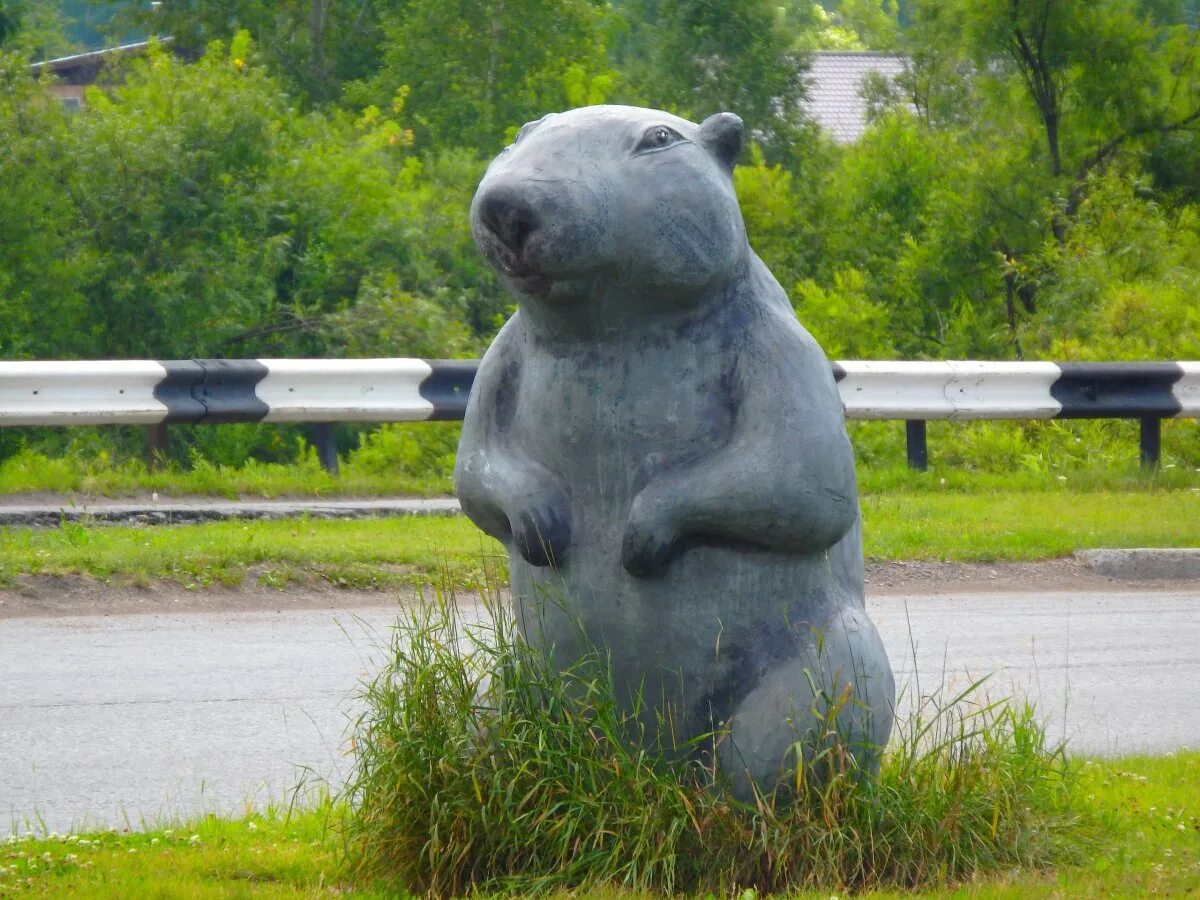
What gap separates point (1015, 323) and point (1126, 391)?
6107mm

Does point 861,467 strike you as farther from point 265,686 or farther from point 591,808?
point 591,808

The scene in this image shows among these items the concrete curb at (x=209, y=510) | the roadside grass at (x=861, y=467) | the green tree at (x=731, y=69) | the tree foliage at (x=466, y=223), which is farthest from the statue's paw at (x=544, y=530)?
the green tree at (x=731, y=69)

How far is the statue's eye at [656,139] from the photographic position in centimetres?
384

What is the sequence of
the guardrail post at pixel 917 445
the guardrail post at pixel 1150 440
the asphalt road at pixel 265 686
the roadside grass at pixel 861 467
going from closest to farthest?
the asphalt road at pixel 265 686 → the roadside grass at pixel 861 467 → the guardrail post at pixel 1150 440 → the guardrail post at pixel 917 445

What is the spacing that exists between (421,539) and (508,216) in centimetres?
586

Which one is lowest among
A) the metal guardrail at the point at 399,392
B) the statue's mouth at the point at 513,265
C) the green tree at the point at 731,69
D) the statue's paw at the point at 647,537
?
the metal guardrail at the point at 399,392

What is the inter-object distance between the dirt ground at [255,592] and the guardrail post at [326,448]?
3361mm

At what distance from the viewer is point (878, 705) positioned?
4.05 m

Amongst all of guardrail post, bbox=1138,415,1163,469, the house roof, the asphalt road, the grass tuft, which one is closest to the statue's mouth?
the grass tuft

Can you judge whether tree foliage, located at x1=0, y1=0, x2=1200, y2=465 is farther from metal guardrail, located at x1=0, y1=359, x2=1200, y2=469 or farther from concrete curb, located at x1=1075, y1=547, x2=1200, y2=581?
concrete curb, located at x1=1075, y1=547, x2=1200, y2=581

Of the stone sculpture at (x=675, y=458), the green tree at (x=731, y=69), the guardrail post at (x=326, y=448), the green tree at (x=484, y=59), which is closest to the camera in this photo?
the stone sculpture at (x=675, y=458)

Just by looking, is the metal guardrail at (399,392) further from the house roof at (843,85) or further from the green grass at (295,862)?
the house roof at (843,85)

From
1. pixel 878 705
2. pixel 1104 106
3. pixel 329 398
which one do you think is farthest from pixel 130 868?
pixel 1104 106

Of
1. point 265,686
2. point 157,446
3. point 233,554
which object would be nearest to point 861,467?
point 157,446
